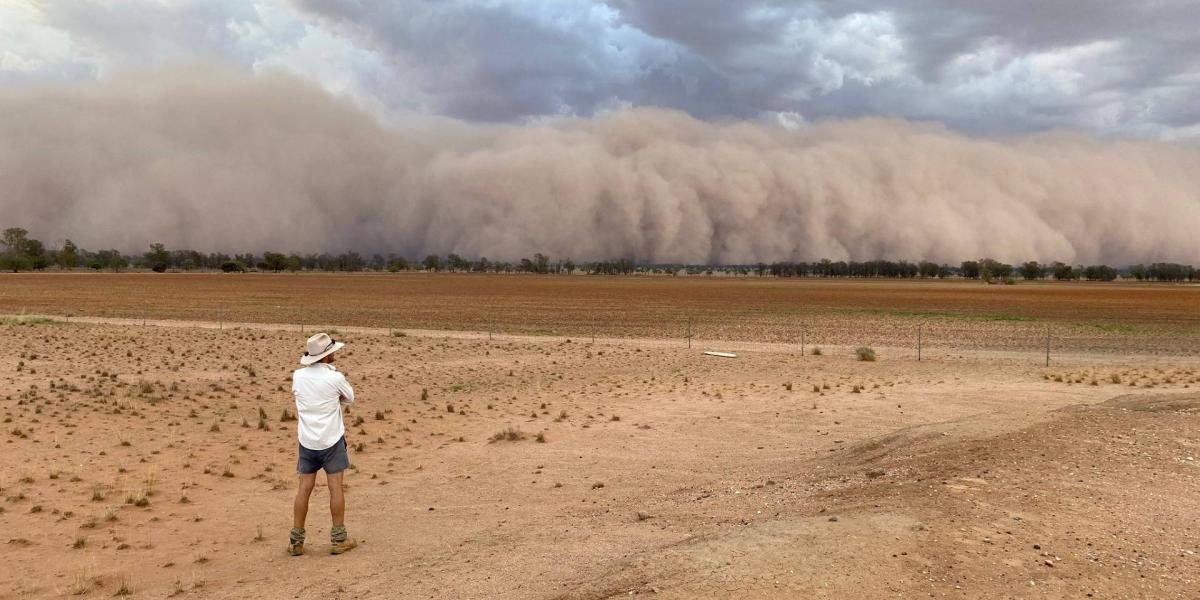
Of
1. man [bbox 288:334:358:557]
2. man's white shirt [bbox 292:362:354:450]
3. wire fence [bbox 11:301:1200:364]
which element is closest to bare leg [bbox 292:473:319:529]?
man [bbox 288:334:358:557]

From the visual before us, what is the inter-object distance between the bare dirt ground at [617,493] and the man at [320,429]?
1.23ft

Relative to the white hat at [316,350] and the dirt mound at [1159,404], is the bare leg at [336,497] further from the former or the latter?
the dirt mound at [1159,404]

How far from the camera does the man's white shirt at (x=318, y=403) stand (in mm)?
8094

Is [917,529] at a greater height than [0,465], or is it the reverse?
[917,529]

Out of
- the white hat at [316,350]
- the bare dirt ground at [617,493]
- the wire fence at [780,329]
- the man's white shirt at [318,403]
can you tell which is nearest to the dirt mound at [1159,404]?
the bare dirt ground at [617,493]

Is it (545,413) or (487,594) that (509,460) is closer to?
(545,413)

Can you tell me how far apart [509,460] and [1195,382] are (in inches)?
818

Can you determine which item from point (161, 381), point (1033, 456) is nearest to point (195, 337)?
point (161, 381)

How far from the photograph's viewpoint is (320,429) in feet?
26.7

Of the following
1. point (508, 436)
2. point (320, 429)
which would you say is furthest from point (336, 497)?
point (508, 436)

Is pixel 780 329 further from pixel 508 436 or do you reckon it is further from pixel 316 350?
pixel 316 350

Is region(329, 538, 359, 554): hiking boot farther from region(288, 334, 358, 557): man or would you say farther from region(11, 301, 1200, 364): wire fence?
region(11, 301, 1200, 364): wire fence

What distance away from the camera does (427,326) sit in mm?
49562

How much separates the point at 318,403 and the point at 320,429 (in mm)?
287
